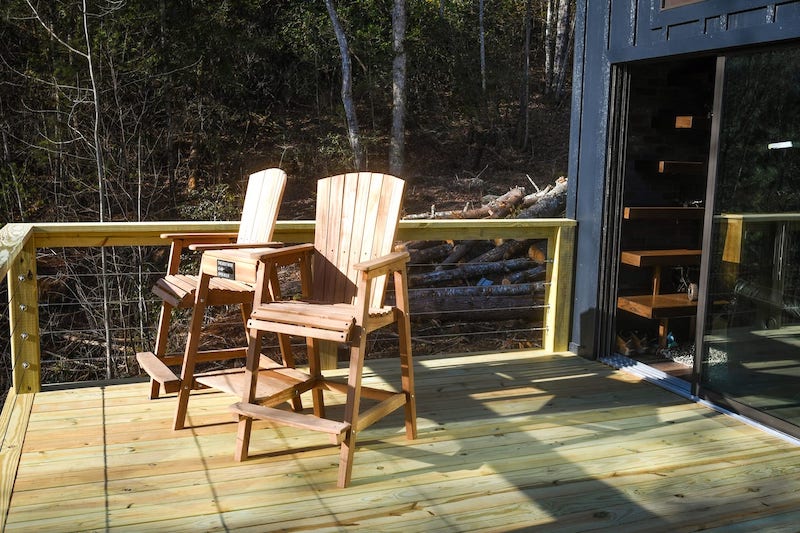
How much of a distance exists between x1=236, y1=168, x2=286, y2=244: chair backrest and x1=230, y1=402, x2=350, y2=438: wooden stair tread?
0.79m

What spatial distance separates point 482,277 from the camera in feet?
23.4

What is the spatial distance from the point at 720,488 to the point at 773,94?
165 cm

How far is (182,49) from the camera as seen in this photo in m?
9.86

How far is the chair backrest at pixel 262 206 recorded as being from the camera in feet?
10.7

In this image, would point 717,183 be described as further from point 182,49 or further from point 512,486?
point 182,49

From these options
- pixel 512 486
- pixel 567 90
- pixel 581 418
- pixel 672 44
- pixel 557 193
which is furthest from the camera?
pixel 567 90

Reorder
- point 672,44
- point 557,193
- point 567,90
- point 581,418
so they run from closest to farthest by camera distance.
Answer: point 581,418 < point 672,44 < point 557,193 < point 567,90

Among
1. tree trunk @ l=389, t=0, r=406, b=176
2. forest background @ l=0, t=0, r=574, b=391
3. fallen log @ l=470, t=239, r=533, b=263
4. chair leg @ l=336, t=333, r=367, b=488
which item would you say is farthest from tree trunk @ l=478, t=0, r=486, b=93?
chair leg @ l=336, t=333, r=367, b=488

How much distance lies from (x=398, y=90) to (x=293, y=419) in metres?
9.82

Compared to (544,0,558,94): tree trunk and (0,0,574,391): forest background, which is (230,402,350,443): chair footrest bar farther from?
(544,0,558,94): tree trunk

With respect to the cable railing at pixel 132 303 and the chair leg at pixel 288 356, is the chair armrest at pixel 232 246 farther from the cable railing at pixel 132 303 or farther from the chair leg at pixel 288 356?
the cable railing at pixel 132 303

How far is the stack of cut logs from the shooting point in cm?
664

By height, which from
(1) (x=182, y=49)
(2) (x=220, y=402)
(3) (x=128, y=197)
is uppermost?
(1) (x=182, y=49)

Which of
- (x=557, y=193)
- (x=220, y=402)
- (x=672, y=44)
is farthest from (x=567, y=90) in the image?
(x=220, y=402)
